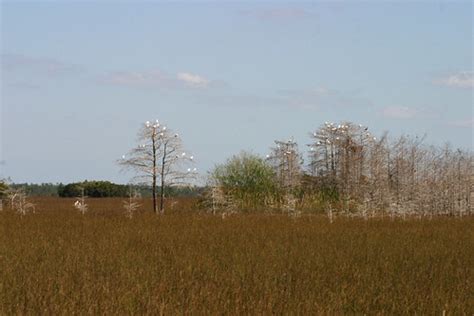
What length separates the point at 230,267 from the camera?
997cm

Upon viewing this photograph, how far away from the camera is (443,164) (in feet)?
89.8

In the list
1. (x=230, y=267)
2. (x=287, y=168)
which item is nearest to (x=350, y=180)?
(x=287, y=168)

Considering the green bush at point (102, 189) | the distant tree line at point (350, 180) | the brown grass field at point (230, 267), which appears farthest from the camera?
the green bush at point (102, 189)

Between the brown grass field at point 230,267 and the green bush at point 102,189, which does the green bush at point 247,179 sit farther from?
the green bush at point 102,189

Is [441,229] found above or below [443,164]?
below

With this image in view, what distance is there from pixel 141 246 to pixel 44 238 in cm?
233

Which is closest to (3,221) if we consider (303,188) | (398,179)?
(303,188)

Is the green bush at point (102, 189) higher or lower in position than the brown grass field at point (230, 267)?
higher

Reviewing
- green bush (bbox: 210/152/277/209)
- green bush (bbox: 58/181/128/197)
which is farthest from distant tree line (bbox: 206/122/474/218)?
green bush (bbox: 58/181/128/197)

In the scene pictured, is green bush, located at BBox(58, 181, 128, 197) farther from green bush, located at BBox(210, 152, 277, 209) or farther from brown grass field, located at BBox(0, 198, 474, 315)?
brown grass field, located at BBox(0, 198, 474, 315)

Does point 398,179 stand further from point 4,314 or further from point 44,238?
point 4,314

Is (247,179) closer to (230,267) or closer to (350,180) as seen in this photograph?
(350,180)

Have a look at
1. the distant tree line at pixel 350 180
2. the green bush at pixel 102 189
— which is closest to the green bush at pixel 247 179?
the distant tree line at pixel 350 180

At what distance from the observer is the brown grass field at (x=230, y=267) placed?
701 centimetres
